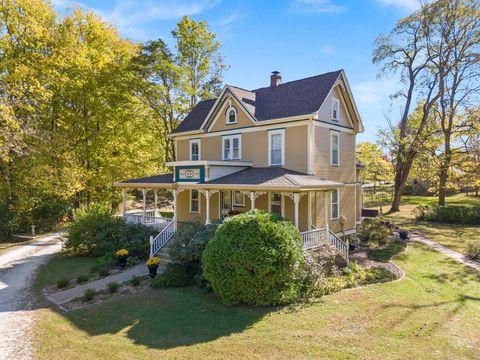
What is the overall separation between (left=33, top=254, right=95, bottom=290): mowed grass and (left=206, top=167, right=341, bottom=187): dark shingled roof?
24.9ft

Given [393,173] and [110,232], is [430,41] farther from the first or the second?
[110,232]

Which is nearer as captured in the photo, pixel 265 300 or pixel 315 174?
pixel 265 300

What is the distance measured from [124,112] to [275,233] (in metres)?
21.4

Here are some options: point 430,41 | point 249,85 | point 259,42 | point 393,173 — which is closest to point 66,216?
point 249,85

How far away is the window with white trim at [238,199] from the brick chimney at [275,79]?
8146 mm

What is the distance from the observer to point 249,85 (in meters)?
26.3

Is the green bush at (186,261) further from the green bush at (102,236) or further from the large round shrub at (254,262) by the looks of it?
the green bush at (102,236)

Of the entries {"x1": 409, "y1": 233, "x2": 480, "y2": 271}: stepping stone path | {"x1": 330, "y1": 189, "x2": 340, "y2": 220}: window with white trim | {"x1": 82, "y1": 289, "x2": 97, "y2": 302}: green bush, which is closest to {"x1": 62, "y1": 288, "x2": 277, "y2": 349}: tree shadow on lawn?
{"x1": 82, "y1": 289, "x2": 97, "y2": 302}: green bush

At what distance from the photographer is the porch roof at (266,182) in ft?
45.7

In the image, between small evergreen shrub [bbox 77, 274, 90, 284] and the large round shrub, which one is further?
small evergreen shrub [bbox 77, 274, 90, 284]

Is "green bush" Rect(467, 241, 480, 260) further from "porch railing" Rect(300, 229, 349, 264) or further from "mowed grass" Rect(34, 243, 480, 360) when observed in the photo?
"porch railing" Rect(300, 229, 349, 264)

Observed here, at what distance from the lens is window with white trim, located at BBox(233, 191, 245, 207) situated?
18788 millimetres

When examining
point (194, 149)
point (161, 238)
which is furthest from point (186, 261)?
point (194, 149)

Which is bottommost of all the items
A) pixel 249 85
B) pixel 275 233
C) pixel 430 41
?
pixel 275 233
